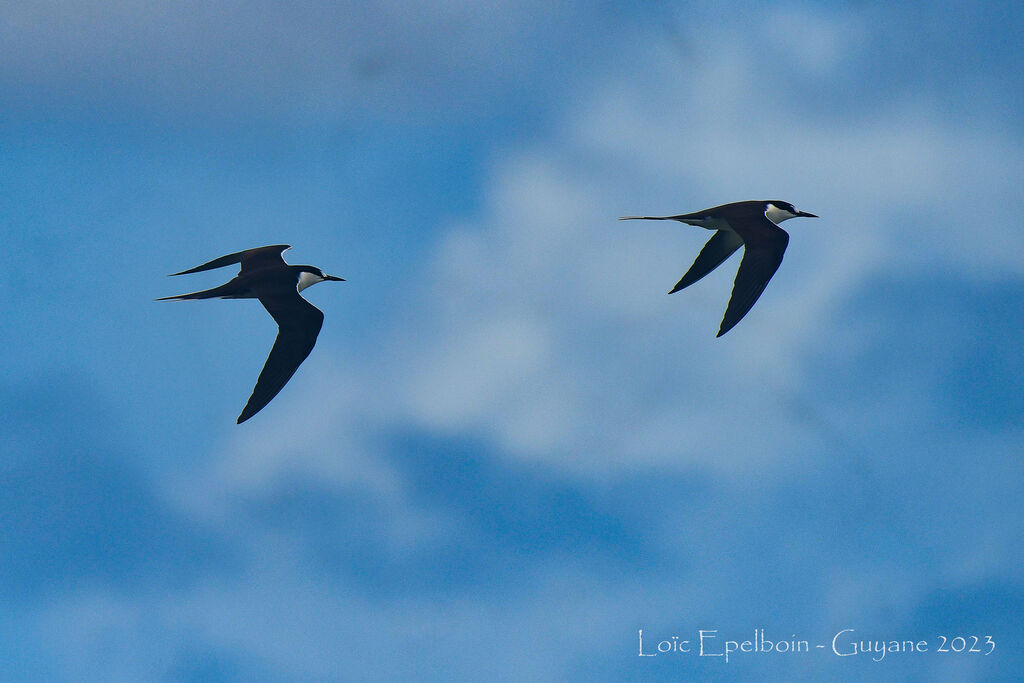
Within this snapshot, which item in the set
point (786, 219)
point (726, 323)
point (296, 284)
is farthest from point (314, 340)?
point (786, 219)

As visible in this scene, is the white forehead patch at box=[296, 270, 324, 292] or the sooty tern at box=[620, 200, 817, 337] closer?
the sooty tern at box=[620, 200, 817, 337]

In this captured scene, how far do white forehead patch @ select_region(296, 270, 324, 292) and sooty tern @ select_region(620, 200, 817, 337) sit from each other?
7.01m

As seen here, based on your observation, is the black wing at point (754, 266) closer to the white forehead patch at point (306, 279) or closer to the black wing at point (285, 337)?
the black wing at point (285, 337)

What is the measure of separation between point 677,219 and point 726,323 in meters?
4.47

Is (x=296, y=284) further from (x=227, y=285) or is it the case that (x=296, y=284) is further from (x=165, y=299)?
(x=165, y=299)

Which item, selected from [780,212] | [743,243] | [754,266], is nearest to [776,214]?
[780,212]

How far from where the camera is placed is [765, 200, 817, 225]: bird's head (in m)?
29.2

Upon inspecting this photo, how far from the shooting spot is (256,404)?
2402 cm

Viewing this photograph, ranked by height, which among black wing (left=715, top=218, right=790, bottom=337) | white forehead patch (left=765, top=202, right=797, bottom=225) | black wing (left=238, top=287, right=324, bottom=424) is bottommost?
black wing (left=238, top=287, right=324, bottom=424)

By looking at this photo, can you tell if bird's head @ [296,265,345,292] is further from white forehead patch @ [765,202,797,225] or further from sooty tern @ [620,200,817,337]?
white forehead patch @ [765,202,797,225]

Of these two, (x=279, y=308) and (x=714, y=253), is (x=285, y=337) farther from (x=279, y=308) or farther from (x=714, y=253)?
(x=714, y=253)

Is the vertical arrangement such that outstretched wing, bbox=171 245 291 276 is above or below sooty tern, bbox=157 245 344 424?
above

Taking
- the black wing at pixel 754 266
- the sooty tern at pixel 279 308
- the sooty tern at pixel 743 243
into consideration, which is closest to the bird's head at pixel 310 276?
the sooty tern at pixel 279 308

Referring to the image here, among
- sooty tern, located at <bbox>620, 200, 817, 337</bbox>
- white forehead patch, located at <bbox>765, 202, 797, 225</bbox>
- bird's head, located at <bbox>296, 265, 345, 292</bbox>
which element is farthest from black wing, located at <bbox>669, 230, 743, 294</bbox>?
Answer: bird's head, located at <bbox>296, 265, 345, 292</bbox>
